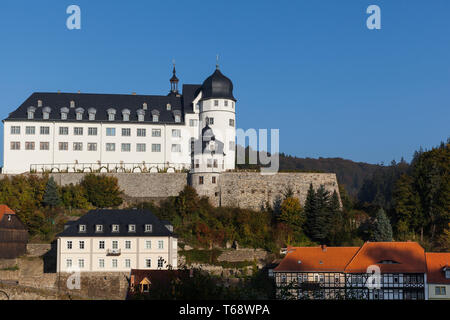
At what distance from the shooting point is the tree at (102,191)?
6147cm

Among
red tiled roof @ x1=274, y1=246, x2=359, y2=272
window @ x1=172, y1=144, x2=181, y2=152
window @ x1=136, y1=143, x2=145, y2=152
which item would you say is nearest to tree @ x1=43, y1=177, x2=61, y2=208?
window @ x1=136, y1=143, x2=145, y2=152

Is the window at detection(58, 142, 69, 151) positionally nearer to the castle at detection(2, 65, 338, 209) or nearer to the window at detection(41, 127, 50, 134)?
the castle at detection(2, 65, 338, 209)

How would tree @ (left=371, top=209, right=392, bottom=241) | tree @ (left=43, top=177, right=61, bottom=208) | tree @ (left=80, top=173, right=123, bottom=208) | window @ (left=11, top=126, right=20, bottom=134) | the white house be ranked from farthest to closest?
window @ (left=11, top=126, right=20, bottom=134)
tree @ (left=80, top=173, right=123, bottom=208)
tree @ (left=43, top=177, right=61, bottom=208)
tree @ (left=371, top=209, right=392, bottom=241)
the white house

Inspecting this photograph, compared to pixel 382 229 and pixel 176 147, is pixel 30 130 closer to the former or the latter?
pixel 176 147

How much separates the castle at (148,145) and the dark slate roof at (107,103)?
11 centimetres

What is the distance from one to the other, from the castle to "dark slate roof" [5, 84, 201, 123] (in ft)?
0.35

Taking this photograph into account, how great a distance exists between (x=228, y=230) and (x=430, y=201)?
713 inches

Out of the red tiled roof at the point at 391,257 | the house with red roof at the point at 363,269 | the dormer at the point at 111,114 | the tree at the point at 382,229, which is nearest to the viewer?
the house with red roof at the point at 363,269

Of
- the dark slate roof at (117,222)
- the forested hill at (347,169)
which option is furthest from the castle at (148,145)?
the forested hill at (347,169)

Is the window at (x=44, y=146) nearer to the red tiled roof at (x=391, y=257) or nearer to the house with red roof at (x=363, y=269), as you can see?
the house with red roof at (x=363, y=269)

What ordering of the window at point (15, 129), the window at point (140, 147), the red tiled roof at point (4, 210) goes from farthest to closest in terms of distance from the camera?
the window at point (140, 147) < the window at point (15, 129) < the red tiled roof at point (4, 210)

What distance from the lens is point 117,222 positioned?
181ft

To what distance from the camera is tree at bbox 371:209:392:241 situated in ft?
189
